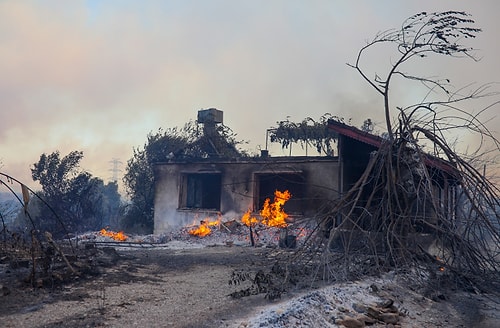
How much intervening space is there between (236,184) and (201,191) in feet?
11.2

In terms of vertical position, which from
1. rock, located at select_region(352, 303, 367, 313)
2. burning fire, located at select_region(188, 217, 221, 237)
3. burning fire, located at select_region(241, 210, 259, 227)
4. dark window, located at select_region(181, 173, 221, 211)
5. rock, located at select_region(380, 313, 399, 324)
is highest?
dark window, located at select_region(181, 173, 221, 211)

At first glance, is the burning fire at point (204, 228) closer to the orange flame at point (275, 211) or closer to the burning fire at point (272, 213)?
the burning fire at point (272, 213)

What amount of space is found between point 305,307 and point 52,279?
4.40 metres

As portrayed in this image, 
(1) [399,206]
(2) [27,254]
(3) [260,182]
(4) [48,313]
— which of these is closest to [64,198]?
(3) [260,182]

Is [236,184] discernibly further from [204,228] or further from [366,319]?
[366,319]

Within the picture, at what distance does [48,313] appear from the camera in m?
5.30

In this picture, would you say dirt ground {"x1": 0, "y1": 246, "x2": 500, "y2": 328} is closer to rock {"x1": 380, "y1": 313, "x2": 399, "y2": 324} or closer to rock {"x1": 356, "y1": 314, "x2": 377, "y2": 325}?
rock {"x1": 380, "y1": 313, "x2": 399, "y2": 324}

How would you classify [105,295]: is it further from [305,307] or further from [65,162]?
[65,162]

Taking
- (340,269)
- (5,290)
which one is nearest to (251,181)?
(340,269)

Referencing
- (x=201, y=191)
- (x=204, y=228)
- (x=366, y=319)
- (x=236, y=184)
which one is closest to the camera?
(x=366, y=319)

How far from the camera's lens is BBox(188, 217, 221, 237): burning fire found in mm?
15924

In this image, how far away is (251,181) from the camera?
16.7 metres

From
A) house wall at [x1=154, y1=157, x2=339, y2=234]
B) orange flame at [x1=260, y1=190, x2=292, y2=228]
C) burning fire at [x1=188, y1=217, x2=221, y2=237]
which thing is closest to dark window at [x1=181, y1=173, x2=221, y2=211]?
house wall at [x1=154, y1=157, x2=339, y2=234]

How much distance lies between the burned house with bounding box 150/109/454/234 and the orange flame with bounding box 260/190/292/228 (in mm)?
433
